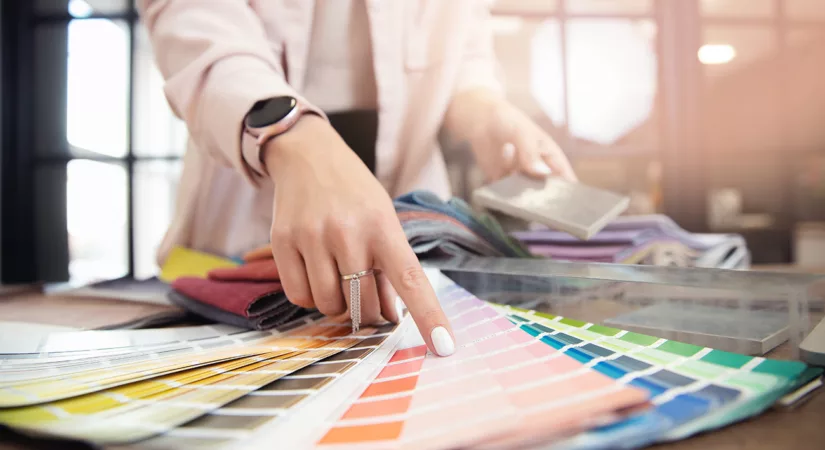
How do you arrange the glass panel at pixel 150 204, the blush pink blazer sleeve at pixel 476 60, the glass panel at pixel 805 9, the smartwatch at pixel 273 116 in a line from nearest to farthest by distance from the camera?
the smartwatch at pixel 273 116, the blush pink blazer sleeve at pixel 476 60, the glass panel at pixel 805 9, the glass panel at pixel 150 204

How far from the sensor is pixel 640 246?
47 centimetres

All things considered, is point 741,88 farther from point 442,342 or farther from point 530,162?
point 442,342

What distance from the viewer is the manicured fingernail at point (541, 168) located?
0.50 meters

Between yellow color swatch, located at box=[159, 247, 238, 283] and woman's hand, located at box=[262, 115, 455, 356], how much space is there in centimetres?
32

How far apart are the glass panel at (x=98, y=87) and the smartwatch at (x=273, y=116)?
127 cm

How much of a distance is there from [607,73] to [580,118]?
0.12 m

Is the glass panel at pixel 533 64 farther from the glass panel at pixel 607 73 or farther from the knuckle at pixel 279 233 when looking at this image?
the knuckle at pixel 279 233

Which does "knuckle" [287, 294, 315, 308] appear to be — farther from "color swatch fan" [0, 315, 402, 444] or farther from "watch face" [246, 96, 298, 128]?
"watch face" [246, 96, 298, 128]

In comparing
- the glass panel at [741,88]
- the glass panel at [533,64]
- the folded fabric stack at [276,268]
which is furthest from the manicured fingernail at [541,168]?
the glass panel at [741,88]

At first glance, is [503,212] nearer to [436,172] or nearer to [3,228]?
[436,172]

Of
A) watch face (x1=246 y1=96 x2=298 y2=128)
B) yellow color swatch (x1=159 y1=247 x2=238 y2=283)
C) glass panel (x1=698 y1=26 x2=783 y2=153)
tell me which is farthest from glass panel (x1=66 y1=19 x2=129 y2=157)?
glass panel (x1=698 y1=26 x2=783 y2=153)

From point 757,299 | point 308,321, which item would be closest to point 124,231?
point 308,321

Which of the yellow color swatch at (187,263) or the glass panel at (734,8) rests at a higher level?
the glass panel at (734,8)

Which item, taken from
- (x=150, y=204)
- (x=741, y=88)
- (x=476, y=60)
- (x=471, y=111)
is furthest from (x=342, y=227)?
(x=150, y=204)
